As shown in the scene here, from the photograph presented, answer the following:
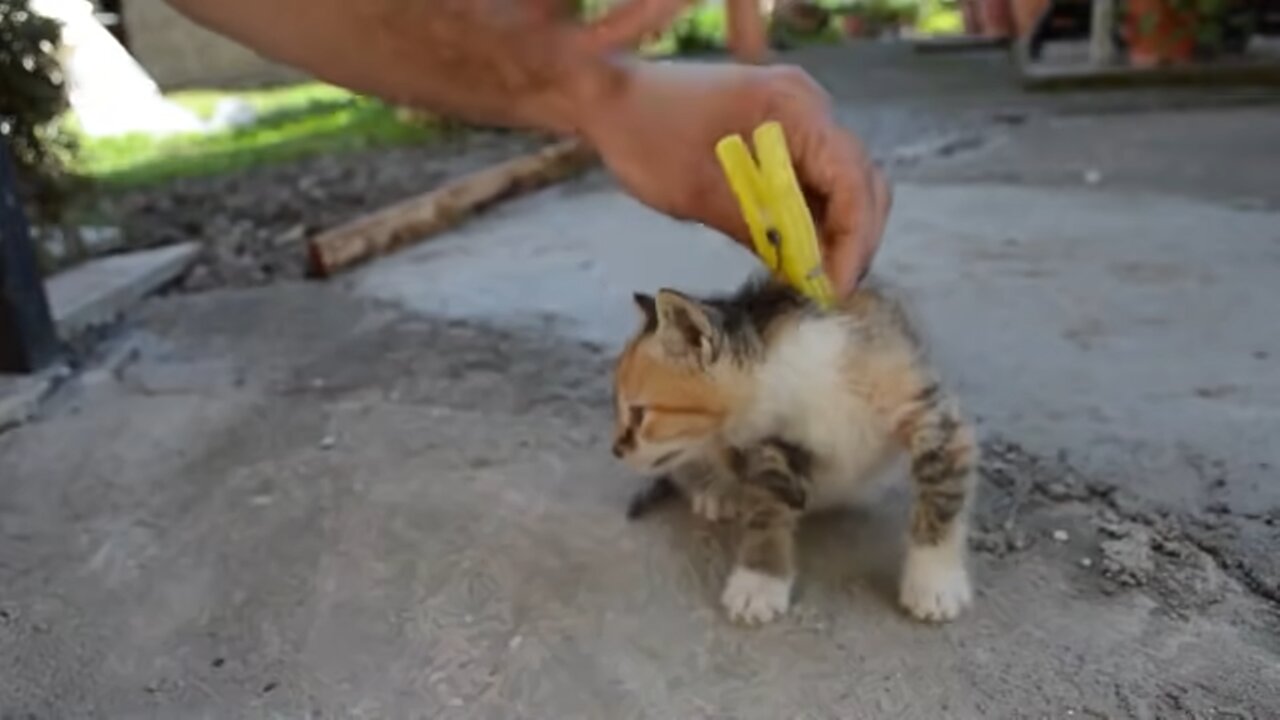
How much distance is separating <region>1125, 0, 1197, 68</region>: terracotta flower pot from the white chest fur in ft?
10.0

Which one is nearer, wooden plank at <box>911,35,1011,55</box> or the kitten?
the kitten

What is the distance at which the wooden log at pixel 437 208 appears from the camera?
89.4 inches

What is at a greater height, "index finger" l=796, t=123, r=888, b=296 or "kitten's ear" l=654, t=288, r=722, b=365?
"index finger" l=796, t=123, r=888, b=296

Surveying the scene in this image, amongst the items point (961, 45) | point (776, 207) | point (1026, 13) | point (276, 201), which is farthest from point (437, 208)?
point (961, 45)

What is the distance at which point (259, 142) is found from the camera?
3.75 meters

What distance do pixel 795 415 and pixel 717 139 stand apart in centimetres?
23

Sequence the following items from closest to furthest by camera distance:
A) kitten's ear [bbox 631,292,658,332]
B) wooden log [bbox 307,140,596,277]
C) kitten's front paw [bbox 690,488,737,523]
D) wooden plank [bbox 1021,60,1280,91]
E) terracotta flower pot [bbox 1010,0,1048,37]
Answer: kitten's ear [bbox 631,292,658,332] → kitten's front paw [bbox 690,488,737,523] → wooden log [bbox 307,140,596,277] → wooden plank [bbox 1021,60,1280,91] → terracotta flower pot [bbox 1010,0,1048,37]

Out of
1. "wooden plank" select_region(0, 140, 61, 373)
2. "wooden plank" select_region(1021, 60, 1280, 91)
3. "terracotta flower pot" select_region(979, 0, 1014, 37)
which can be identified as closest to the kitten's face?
"wooden plank" select_region(0, 140, 61, 373)

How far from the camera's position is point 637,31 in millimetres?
1031

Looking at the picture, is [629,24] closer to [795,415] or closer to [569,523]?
[795,415]

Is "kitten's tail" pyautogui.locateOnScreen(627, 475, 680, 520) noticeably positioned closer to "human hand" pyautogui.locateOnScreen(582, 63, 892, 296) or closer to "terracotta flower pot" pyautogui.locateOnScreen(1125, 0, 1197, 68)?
"human hand" pyautogui.locateOnScreen(582, 63, 892, 296)

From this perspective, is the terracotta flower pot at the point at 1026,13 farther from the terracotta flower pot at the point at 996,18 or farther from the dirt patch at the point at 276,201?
the dirt patch at the point at 276,201

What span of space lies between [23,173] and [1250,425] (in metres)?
1.66

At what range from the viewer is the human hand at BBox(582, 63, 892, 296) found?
41.6 inches
